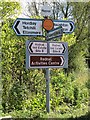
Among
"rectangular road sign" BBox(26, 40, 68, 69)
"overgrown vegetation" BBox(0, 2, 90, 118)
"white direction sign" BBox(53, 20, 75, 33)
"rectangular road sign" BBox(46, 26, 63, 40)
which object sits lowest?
"overgrown vegetation" BBox(0, 2, 90, 118)

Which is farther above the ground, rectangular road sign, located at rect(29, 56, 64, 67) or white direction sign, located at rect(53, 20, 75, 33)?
white direction sign, located at rect(53, 20, 75, 33)

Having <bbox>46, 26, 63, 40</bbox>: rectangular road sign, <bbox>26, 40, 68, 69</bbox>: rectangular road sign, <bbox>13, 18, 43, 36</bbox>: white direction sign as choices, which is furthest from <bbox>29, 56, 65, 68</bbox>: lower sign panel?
<bbox>13, 18, 43, 36</bbox>: white direction sign

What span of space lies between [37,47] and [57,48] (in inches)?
18.2

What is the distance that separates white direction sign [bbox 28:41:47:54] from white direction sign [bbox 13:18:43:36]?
25cm

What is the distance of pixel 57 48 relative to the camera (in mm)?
6387

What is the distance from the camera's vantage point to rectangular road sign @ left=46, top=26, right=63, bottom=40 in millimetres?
6036

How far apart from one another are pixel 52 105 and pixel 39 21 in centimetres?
287

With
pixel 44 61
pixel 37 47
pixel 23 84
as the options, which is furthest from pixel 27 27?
pixel 23 84

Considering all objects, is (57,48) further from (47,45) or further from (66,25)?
(66,25)

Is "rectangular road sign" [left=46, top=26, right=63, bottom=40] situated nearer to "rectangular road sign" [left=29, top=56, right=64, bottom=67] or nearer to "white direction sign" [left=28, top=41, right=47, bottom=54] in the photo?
"white direction sign" [left=28, top=41, right=47, bottom=54]

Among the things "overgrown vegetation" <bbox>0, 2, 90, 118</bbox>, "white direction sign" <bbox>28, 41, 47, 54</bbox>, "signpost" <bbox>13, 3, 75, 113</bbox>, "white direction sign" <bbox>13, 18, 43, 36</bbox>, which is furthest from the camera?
"overgrown vegetation" <bbox>0, 2, 90, 118</bbox>

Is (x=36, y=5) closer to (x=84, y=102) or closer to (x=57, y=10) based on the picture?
(x=57, y=10)

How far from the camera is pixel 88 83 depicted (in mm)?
9383

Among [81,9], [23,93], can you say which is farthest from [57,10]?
[23,93]
